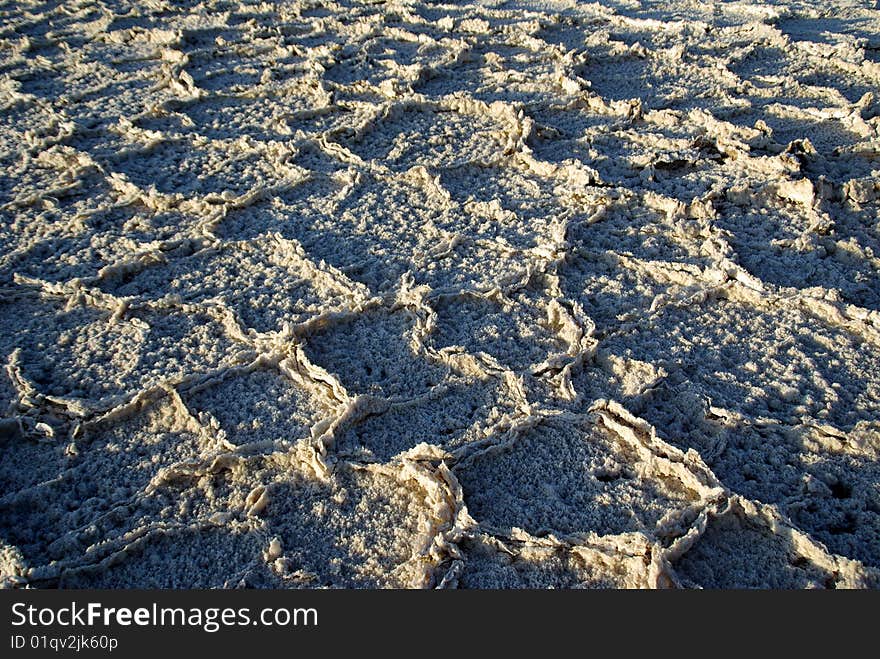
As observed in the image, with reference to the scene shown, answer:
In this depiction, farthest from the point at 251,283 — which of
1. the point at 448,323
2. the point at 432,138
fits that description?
the point at 432,138

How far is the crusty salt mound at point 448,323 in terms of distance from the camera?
1512 millimetres

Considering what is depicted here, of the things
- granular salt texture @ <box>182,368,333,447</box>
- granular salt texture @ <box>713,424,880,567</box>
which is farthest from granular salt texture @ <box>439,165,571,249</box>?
granular salt texture @ <box>713,424,880,567</box>

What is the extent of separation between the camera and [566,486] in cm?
162

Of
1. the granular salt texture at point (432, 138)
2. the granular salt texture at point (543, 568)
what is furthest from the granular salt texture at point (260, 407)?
the granular salt texture at point (432, 138)

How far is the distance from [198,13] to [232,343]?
344 centimetres

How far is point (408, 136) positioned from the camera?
303 centimetres

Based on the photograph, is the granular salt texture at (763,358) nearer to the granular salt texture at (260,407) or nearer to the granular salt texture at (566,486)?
the granular salt texture at (566,486)

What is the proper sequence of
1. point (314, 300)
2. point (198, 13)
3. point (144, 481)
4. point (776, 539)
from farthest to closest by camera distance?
point (198, 13)
point (314, 300)
point (144, 481)
point (776, 539)

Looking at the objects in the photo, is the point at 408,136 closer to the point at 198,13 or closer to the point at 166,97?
the point at 166,97

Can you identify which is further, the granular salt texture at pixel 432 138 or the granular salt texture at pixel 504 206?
the granular salt texture at pixel 432 138

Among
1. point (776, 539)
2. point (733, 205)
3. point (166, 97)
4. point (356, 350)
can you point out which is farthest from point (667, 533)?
point (166, 97)

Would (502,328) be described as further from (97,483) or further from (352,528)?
(97,483)

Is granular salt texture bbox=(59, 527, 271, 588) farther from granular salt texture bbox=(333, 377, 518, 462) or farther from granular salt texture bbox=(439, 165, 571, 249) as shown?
granular salt texture bbox=(439, 165, 571, 249)

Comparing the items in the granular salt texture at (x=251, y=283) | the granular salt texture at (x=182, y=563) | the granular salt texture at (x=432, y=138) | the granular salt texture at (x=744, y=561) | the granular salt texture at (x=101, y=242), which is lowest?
the granular salt texture at (x=744, y=561)
